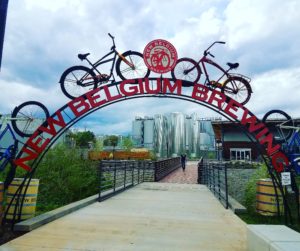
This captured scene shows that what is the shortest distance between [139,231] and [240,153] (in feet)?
125

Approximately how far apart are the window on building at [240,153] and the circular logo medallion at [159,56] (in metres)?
35.6

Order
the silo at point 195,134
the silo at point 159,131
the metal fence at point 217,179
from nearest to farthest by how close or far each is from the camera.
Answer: the metal fence at point 217,179, the silo at point 159,131, the silo at point 195,134

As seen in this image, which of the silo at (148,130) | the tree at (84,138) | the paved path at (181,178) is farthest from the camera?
the silo at (148,130)

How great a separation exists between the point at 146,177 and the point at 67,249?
14.4 m

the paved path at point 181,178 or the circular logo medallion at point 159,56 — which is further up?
the circular logo medallion at point 159,56

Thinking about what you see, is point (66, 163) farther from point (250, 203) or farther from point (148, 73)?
point (250, 203)

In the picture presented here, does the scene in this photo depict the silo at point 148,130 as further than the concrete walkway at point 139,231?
Yes

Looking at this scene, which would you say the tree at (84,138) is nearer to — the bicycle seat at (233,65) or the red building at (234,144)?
the red building at (234,144)

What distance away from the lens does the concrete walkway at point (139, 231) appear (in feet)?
15.6

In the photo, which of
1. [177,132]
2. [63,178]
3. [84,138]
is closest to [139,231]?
[63,178]

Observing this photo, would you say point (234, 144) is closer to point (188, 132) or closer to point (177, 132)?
point (177, 132)

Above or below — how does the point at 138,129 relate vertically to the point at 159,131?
above

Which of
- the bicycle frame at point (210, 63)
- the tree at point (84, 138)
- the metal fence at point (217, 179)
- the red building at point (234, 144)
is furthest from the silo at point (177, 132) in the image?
the bicycle frame at point (210, 63)

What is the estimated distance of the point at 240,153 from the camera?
41500mm
